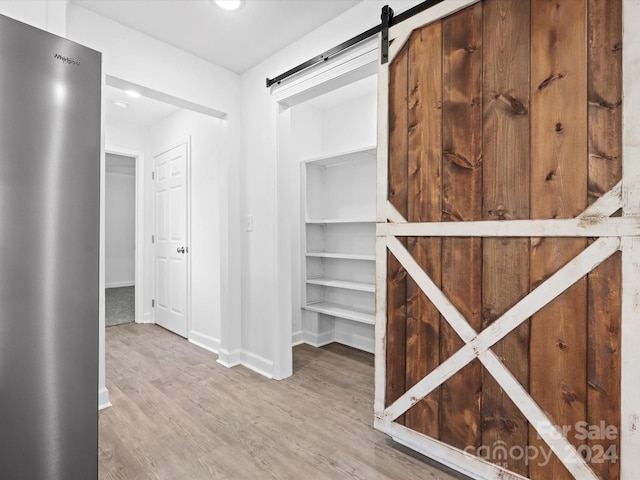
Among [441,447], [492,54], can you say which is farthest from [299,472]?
[492,54]

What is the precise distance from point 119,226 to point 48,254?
263 inches

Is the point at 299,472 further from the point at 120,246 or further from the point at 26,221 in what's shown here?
the point at 120,246

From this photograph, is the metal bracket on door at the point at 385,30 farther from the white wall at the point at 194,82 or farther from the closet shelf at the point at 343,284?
A: the closet shelf at the point at 343,284

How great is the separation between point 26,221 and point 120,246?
671cm

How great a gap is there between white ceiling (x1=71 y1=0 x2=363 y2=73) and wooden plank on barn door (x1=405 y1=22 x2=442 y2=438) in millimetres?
Answer: 800

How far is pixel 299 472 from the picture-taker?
5.50 ft

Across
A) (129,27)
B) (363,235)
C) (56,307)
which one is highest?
(129,27)

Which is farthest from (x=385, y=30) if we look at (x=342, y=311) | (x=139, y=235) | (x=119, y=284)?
(x=119, y=284)

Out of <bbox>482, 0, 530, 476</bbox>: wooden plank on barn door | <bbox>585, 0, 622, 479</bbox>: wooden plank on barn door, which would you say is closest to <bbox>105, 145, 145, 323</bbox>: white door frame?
<bbox>482, 0, 530, 476</bbox>: wooden plank on barn door

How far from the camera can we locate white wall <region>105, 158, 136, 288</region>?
6.86 metres

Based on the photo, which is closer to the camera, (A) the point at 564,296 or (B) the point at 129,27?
(A) the point at 564,296

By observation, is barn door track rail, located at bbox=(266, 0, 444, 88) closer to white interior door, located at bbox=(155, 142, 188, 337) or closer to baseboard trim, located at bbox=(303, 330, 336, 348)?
white interior door, located at bbox=(155, 142, 188, 337)

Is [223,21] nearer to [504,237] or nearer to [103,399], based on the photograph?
[504,237]

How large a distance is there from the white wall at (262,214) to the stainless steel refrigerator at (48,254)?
156 cm
